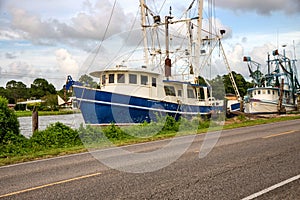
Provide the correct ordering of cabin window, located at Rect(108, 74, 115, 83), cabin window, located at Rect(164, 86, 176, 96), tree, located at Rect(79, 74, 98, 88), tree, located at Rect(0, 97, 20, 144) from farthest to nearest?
1. cabin window, located at Rect(164, 86, 176, 96)
2. cabin window, located at Rect(108, 74, 115, 83)
3. tree, located at Rect(79, 74, 98, 88)
4. tree, located at Rect(0, 97, 20, 144)

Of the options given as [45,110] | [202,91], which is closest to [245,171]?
[202,91]

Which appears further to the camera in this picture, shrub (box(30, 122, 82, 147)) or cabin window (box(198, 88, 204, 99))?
cabin window (box(198, 88, 204, 99))

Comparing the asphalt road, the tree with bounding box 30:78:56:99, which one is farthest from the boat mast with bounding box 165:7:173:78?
the tree with bounding box 30:78:56:99

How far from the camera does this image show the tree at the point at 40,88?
114m

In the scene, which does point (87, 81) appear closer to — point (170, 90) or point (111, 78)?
point (111, 78)

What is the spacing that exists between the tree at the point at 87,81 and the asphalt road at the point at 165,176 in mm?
13737

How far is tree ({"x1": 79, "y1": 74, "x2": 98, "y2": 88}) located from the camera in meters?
25.7

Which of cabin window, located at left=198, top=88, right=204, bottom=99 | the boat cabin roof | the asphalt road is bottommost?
the asphalt road

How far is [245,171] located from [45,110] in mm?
68385

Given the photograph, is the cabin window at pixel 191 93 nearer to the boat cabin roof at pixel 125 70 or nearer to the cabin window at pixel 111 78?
the boat cabin roof at pixel 125 70

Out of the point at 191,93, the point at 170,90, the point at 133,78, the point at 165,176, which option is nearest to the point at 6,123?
the point at 165,176

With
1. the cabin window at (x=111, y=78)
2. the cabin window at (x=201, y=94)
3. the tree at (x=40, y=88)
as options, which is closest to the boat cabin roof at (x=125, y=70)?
the cabin window at (x=111, y=78)

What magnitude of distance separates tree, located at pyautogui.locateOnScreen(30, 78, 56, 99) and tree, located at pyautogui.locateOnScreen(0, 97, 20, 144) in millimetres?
100614

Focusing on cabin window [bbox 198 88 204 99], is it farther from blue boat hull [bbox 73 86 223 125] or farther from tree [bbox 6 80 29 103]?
tree [bbox 6 80 29 103]
